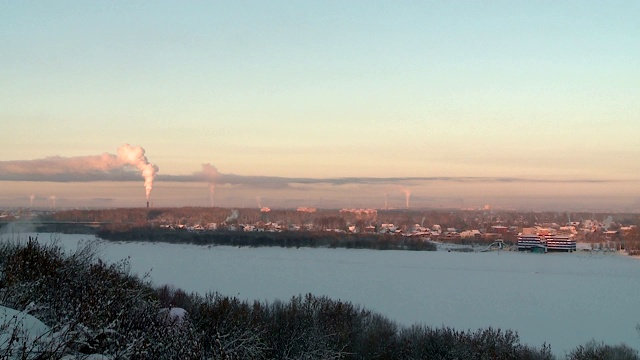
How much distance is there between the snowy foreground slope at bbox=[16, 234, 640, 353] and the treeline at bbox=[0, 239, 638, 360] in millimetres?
3596

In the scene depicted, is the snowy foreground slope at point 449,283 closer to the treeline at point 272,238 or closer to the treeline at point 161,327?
the treeline at point 161,327

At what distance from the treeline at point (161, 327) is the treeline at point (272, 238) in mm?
49314

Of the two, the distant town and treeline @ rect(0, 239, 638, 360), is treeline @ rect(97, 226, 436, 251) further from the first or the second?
treeline @ rect(0, 239, 638, 360)

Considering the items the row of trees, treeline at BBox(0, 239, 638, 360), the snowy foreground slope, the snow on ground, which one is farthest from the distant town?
the snow on ground

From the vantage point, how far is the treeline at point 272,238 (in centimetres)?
6925

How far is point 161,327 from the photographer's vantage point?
6762mm

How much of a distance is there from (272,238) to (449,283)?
37472 millimetres

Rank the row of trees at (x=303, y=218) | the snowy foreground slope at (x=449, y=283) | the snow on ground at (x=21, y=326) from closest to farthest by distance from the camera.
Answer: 1. the snow on ground at (x=21, y=326)
2. the snowy foreground slope at (x=449, y=283)
3. the row of trees at (x=303, y=218)

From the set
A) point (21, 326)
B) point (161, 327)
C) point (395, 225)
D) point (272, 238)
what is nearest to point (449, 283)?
point (161, 327)

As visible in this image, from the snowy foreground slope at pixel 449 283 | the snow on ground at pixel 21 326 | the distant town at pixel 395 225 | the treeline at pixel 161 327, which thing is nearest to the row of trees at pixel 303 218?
the distant town at pixel 395 225

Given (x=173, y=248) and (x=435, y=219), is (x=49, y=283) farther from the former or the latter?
(x=435, y=219)

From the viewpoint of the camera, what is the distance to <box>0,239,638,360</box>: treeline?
5.06m

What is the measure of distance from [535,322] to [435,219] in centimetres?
7797

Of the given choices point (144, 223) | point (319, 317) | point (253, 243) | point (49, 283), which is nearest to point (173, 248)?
point (253, 243)
